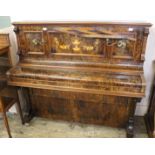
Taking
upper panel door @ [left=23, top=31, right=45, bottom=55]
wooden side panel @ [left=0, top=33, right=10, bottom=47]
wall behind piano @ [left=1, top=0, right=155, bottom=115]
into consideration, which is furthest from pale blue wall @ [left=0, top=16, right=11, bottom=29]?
upper panel door @ [left=23, top=31, right=45, bottom=55]

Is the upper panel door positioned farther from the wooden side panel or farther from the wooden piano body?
the wooden side panel

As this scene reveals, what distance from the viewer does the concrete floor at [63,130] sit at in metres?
2.19

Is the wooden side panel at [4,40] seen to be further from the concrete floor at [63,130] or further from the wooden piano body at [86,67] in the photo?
the concrete floor at [63,130]

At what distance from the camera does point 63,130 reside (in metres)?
2.27

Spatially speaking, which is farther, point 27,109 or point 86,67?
point 27,109

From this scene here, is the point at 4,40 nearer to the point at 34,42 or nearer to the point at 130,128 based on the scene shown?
the point at 34,42

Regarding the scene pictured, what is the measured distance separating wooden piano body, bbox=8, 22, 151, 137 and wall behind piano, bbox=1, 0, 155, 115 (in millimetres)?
282
